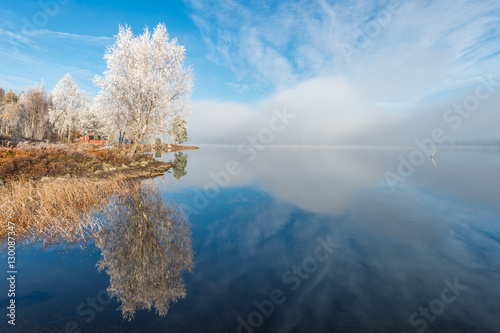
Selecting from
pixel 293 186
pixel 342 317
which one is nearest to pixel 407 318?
pixel 342 317

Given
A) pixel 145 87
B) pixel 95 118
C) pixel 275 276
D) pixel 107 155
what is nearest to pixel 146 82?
pixel 145 87

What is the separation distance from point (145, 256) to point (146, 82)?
28287 millimetres

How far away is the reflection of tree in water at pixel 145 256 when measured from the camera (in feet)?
23.1

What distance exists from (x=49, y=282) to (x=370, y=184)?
1221 inches

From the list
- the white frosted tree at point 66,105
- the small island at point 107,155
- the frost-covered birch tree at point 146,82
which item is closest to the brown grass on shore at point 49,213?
the small island at point 107,155

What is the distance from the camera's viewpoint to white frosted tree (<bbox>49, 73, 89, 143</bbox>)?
62.8m

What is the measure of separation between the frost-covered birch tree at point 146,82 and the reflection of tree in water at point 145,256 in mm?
21096

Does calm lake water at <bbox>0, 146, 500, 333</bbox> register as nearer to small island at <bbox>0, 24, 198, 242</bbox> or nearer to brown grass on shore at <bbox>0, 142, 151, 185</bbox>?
small island at <bbox>0, 24, 198, 242</bbox>

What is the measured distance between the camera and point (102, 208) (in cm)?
1515

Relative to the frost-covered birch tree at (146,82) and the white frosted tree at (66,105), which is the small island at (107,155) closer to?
the frost-covered birch tree at (146,82)

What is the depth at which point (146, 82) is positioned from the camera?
31.0 metres

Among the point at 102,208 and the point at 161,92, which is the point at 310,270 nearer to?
the point at 102,208

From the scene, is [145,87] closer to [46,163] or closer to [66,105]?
[46,163]

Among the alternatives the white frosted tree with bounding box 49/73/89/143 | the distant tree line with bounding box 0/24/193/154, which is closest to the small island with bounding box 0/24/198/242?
the distant tree line with bounding box 0/24/193/154
